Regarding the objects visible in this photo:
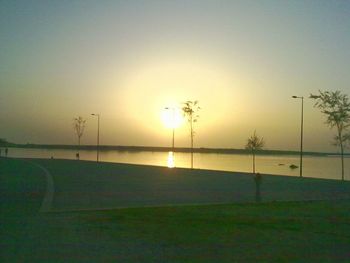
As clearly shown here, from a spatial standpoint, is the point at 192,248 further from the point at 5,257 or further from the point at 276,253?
the point at 5,257

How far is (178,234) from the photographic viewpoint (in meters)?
11.4

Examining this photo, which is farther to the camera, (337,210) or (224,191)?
(224,191)

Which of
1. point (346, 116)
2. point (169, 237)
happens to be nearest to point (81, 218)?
point (169, 237)

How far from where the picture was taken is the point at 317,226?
12945mm

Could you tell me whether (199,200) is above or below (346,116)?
below

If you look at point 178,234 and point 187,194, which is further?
point 187,194

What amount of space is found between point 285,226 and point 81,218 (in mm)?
5035

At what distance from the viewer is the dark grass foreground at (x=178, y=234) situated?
9.39 meters

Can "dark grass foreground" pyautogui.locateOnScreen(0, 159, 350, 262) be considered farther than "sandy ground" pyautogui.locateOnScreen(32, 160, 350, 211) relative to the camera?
No

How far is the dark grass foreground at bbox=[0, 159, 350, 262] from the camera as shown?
30.8ft

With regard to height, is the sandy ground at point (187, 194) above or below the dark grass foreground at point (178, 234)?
above

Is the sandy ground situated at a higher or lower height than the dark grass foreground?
higher

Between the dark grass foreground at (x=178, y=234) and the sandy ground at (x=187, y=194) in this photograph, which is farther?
the sandy ground at (x=187, y=194)

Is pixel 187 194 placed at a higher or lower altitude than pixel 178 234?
higher
